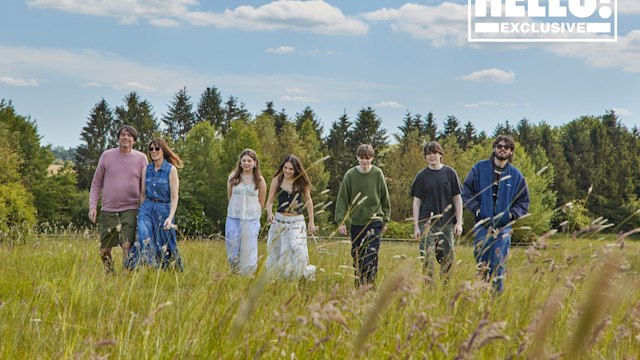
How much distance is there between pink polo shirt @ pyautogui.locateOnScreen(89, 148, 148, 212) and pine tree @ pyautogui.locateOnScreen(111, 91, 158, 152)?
185ft

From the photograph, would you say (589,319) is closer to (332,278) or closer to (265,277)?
(265,277)

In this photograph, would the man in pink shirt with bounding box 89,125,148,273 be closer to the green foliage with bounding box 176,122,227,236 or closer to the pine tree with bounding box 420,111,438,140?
the green foliage with bounding box 176,122,227,236

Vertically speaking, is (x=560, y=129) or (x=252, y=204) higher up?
(x=560, y=129)

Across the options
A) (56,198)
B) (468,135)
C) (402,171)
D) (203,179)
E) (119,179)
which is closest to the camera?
(119,179)

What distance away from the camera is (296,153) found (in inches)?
2064

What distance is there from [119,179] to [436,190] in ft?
12.7

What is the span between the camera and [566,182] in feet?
198

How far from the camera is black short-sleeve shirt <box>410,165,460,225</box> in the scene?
26.4ft

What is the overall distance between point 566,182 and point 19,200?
44.8 meters

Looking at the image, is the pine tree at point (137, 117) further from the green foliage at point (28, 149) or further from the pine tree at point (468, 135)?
the pine tree at point (468, 135)

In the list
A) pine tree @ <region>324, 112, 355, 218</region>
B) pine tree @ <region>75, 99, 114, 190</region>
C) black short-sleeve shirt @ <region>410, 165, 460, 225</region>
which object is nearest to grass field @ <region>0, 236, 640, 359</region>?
black short-sleeve shirt @ <region>410, 165, 460, 225</region>

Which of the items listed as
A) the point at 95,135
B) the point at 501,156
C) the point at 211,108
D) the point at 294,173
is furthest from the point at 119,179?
the point at 211,108

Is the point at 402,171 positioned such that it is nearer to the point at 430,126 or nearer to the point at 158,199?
the point at 430,126

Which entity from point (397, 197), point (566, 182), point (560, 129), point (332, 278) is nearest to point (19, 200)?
point (397, 197)
